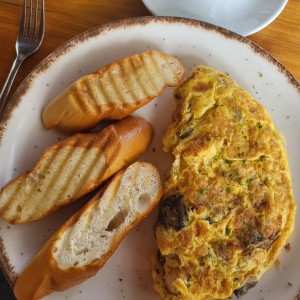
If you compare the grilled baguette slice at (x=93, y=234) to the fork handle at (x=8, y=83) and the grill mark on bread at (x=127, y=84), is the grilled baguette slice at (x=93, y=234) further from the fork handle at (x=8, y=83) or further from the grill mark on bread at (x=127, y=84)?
the fork handle at (x=8, y=83)

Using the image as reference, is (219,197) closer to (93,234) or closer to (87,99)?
(93,234)

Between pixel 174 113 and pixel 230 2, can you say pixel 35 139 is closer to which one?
pixel 174 113

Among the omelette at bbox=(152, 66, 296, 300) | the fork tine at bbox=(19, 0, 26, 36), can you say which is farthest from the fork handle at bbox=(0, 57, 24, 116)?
the omelette at bbox=(152, 66, 296, 300)

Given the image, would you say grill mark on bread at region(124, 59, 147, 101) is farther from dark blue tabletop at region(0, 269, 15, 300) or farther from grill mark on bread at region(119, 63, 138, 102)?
dark blue tabletop at region(0, 269, 15, 300)

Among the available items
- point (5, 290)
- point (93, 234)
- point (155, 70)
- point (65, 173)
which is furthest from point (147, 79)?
point (5, 290)

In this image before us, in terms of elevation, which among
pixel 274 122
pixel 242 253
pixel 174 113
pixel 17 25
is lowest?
pixel 242 253

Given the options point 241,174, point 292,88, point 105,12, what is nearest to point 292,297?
point 241,174
